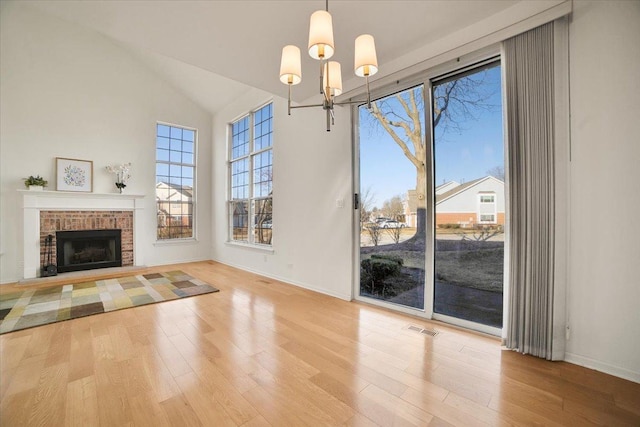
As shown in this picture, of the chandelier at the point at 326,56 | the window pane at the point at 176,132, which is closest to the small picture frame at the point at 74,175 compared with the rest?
the window pane at the point at 176,132

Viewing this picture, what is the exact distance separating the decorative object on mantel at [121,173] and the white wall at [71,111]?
0.11 meters

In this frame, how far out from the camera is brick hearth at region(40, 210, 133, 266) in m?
4.86

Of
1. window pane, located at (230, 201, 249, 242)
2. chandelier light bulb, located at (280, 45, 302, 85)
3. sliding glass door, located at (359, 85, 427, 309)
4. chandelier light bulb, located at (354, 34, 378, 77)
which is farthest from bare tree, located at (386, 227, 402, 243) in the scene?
window pane, located at (230, 201, 249, 242)

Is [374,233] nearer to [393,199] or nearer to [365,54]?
[393,199]

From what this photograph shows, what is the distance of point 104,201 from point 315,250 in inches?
176

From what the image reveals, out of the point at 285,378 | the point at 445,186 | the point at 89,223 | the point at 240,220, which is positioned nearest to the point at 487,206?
the point at 445,186

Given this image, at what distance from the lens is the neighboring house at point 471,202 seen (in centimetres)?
253

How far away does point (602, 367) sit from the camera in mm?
1908

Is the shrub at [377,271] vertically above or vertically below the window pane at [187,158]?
below

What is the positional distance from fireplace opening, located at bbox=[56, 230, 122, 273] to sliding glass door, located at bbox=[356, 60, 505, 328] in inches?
203

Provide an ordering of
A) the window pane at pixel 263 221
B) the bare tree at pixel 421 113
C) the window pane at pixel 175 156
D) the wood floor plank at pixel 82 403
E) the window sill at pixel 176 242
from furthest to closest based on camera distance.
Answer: the window pane at pixel 175 156, the window sill at pixel 176 242, the window pane at pixel 263 221, the bare tree at pixel 421 113, the wood floor plank at pixel 82 403

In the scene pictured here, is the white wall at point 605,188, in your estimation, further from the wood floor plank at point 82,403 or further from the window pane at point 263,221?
the window pane at point 263,221

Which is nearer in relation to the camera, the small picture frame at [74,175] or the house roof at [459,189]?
the house roof at [459,189]

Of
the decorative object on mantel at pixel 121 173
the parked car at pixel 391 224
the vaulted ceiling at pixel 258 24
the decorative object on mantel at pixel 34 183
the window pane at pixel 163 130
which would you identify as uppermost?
the window pane at pixel 163 130
